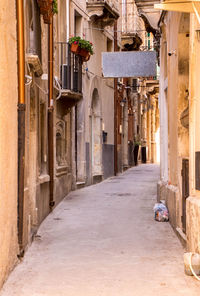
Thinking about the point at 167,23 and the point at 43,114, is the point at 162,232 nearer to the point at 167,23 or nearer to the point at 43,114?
the point at 43,114

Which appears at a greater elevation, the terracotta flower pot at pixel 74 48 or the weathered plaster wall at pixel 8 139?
the terracotta flower pot at pixel 74 48

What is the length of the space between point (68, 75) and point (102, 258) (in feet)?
27.9

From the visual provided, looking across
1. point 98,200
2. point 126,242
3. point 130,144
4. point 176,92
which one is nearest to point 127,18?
→ point 130,144

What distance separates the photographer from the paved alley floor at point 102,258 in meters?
5.64

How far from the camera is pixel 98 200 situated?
46.8ft

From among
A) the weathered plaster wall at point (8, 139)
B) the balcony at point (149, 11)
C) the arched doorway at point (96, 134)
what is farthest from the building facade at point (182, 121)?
the arched doorway at point (96, 134)

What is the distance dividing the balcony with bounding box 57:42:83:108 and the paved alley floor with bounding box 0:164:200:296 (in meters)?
3.67

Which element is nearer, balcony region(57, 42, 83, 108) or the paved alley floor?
the paved alley floor

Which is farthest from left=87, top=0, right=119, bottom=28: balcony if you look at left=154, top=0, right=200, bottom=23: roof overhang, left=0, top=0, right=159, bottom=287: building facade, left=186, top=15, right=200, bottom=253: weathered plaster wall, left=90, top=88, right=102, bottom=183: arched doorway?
left=154, top=0, right=200, bottom=23: roof overhang

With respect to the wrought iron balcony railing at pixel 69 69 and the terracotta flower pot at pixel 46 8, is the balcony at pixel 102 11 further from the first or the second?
the terracotta flower pot at pixel 46 8

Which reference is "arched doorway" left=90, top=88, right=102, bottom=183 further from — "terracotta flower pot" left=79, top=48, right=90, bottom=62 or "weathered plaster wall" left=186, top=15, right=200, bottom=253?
"weathered plaster wall" left=186, top=15, right=200, bottom=253

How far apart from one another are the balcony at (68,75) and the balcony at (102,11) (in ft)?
13.3

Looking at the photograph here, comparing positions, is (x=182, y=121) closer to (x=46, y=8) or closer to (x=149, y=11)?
(x=46, y=8)

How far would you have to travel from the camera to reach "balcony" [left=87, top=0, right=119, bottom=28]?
1866 cm
